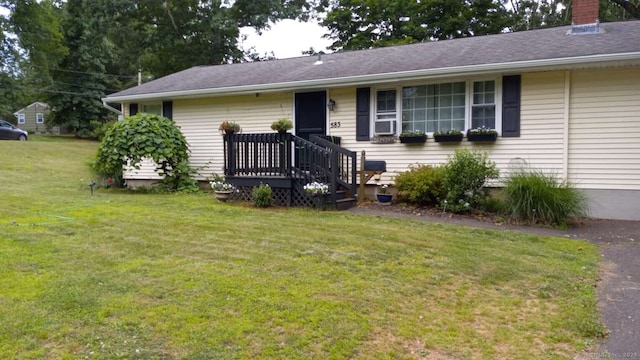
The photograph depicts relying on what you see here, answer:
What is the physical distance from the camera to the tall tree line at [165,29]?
2238cm

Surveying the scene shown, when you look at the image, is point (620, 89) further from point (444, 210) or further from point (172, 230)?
point (172, 230)

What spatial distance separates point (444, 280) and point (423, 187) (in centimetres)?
421

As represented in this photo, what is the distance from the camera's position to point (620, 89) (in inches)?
308

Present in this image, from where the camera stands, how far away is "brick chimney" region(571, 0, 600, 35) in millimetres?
9469

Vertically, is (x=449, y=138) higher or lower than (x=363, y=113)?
lower

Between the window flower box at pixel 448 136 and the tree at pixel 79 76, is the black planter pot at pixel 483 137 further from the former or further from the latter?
the tree at pixel 79 76

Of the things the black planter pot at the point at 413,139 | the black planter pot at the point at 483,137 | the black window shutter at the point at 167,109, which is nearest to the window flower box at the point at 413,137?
the black planter pot at the point at 413,139

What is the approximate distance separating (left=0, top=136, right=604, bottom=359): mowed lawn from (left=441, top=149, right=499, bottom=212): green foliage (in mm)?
1373

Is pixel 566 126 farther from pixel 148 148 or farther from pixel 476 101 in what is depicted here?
pixel 148 148

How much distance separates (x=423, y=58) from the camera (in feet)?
32.8

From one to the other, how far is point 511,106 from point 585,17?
3084 millimetres

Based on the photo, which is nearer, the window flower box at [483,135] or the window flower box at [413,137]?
the window flower box at [483,135]

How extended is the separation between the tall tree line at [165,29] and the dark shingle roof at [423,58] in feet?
33.2

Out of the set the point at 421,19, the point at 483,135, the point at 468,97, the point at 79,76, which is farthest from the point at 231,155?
the point at 79,76
